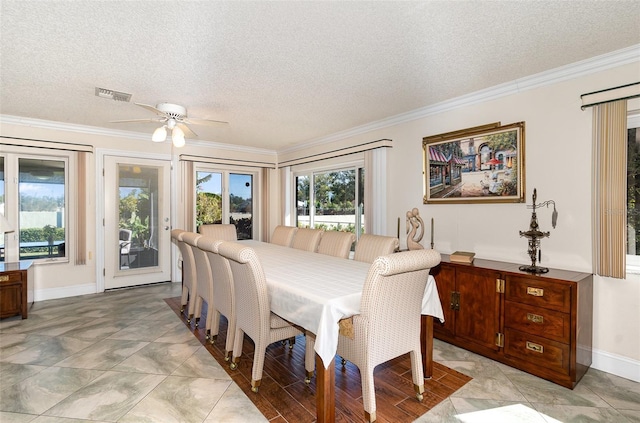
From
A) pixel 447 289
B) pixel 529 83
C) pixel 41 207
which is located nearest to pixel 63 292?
pixel 41 207

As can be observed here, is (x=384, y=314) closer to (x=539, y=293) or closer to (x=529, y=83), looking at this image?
(x=539, y=293)

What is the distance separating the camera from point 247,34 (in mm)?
2094

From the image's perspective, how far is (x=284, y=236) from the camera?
4.41 m

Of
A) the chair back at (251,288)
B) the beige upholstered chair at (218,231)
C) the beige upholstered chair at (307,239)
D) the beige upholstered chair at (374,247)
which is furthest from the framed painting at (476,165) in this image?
the beige upholstered chair at (218,231)

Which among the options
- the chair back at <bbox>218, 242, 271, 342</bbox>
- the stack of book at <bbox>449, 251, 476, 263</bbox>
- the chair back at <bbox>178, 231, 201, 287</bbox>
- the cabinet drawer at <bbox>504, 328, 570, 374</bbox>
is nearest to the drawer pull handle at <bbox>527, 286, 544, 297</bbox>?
the cabinet drawer at <bbox>504, 328, 570, 374</bbox>

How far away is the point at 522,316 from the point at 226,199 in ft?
15.7

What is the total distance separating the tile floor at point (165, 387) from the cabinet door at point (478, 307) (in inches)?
6.8

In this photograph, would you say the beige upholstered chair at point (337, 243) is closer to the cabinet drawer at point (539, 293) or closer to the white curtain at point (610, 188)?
the cabinet drawer at point (539, 293)

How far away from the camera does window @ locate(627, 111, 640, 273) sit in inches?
94.5

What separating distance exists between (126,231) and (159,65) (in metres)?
3.28

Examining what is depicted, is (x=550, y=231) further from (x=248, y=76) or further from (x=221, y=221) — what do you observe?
(x=221, y=221)

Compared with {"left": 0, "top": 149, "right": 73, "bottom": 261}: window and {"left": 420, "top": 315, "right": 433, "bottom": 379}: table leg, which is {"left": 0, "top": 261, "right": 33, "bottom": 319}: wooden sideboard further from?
{"left": 420, "top": 315, "right": 433, "bottom": 379}: table leg

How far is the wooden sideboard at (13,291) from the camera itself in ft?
11.3


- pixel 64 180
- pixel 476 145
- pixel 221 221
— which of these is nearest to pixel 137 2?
pixel 476 145
